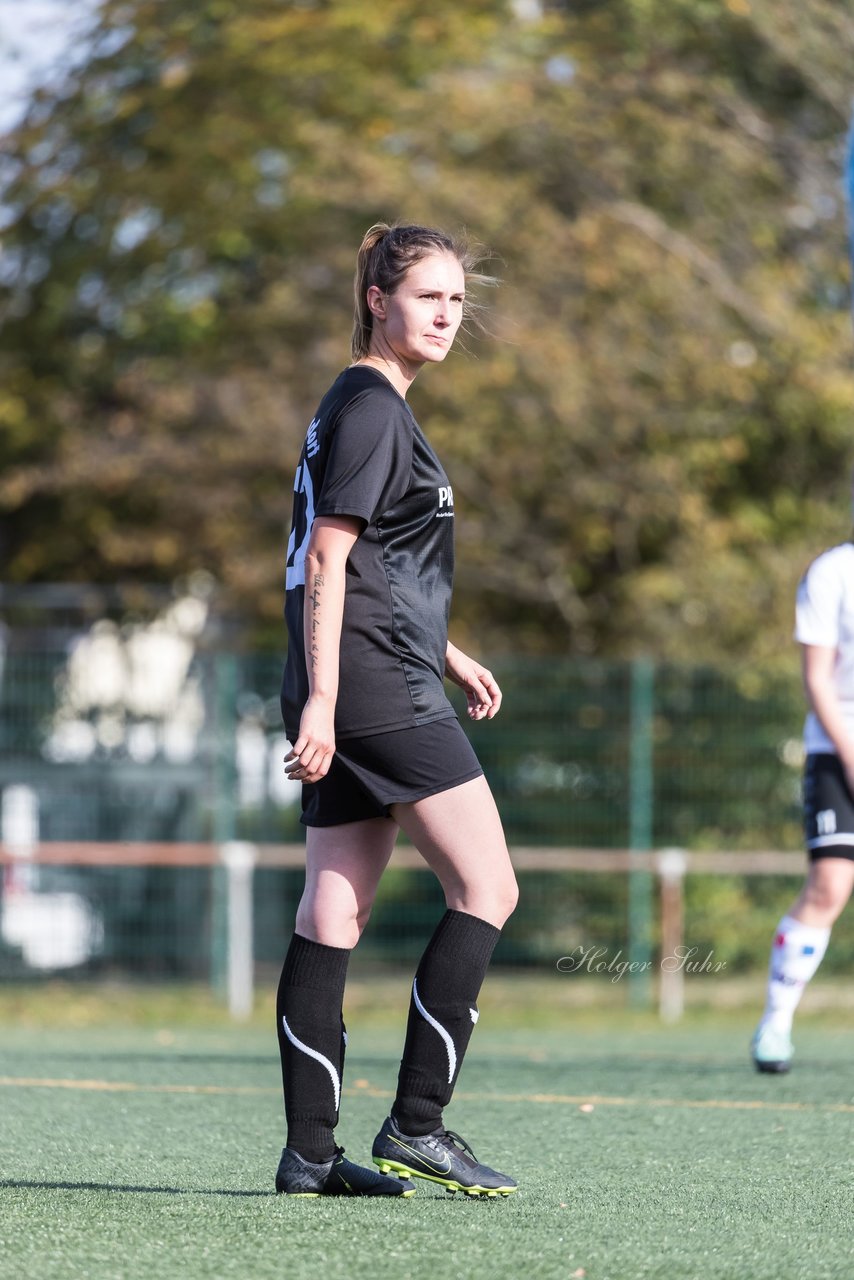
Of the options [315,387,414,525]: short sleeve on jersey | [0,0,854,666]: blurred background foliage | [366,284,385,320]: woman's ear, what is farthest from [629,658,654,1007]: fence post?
[315,387,414,525]: short sleeve on jersey

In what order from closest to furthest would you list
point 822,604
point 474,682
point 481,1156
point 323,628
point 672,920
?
point 323,628 < point 474,682 < point 481,1156 < point 822,604 < point 672,920

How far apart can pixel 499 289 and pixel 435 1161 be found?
12.9 metres

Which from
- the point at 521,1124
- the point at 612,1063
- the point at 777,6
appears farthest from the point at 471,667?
the point at 777,6

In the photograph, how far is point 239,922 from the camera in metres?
12.8

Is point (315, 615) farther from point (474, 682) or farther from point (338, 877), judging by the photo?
point (474, 682)

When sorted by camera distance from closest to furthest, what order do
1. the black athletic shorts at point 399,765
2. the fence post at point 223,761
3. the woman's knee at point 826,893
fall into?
the black athletic shorts at point 399,765 < the woman's knee at point 826,893 < the fence post at point 223,761

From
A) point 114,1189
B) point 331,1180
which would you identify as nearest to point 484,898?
point 331,1180

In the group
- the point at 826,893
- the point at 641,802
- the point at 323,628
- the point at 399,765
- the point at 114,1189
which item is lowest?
the point at 641,802

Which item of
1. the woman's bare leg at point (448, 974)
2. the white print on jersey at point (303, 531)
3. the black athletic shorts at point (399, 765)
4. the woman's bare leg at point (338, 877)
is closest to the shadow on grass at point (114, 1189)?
the woman's bare leg at point (448, 974)

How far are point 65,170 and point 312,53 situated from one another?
258 centimetres

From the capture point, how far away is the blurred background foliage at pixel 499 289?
1543cm

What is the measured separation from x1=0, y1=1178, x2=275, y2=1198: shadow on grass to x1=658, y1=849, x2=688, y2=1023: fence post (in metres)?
8.81

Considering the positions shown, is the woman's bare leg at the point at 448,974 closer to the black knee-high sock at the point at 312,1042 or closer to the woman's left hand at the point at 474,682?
the black knee-high sock at the point at 312,1042

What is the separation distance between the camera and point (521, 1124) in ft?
18.5
